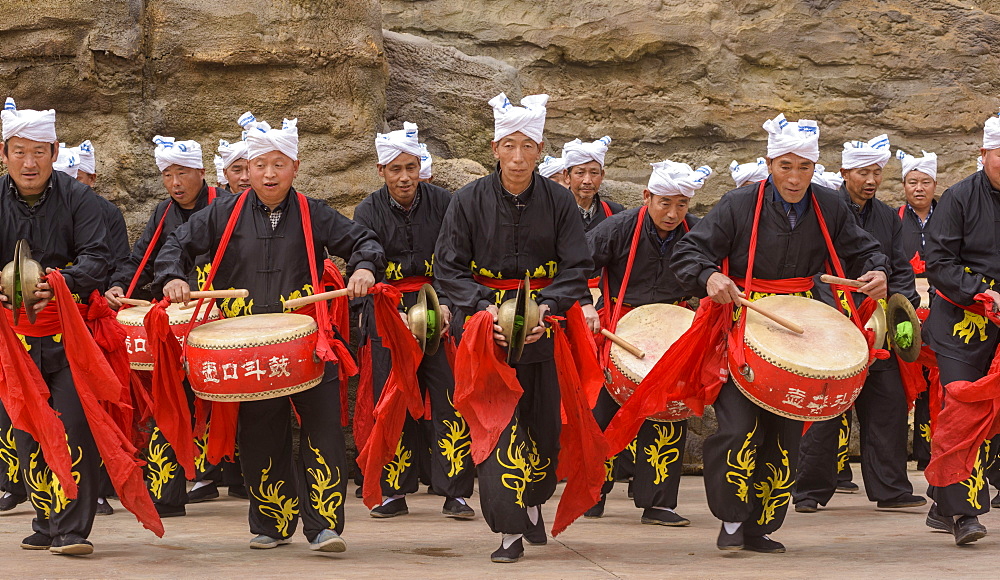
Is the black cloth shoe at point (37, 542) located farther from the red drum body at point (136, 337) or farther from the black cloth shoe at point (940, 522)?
the black cloth shoe at point (940, 522)

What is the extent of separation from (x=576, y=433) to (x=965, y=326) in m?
1.78

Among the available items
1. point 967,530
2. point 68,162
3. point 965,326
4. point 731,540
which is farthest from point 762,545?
point 68,162

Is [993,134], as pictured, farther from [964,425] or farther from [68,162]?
[68,162]

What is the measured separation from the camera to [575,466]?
547cm

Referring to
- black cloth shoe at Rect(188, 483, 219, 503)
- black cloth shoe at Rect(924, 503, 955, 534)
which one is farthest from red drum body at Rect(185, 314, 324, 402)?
black cloth shoe at Rect(924, 503, 955, 534)

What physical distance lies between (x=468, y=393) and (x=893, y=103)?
970cm

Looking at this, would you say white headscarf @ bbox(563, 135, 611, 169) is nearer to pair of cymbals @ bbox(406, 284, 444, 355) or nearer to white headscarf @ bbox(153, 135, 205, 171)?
white headscarf @ bbox(153, 135, 205, 171)

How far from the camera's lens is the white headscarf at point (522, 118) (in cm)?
521

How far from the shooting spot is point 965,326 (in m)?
5.48

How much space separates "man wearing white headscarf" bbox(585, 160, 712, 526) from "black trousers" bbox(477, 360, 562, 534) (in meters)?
1.03

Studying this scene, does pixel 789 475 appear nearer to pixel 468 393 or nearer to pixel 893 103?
pixel 468 393

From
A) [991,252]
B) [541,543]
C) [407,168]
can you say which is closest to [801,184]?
[991,252]

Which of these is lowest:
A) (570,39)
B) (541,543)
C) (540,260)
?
(541,543)

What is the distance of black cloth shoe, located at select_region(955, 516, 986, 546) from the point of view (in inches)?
209
